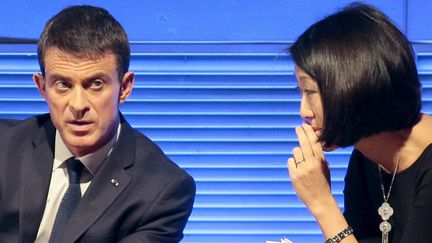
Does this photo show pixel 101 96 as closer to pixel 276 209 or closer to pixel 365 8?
pixel 365 8

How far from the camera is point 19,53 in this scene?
3.58m

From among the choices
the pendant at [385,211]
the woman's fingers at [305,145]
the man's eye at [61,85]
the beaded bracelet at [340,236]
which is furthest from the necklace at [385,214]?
the man's eye at [61,85]

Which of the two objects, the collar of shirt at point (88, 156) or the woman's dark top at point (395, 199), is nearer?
the woman's dark top at point (395, 199)

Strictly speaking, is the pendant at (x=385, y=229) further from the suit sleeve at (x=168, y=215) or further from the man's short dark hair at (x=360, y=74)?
the suit sleeve at (x=168, y=215)

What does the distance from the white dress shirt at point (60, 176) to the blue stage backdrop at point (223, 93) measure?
867mm

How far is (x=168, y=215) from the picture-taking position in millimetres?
2637

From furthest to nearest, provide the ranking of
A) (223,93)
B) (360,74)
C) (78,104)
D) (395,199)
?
(223,93)
(395,199)
(78,104)
(360,74)

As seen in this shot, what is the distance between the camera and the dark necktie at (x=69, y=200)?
2.56 metres

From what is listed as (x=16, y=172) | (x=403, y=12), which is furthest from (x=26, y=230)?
(x=403, y=12)

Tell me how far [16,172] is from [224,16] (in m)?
1.19

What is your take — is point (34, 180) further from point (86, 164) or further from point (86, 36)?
point (86, 36)

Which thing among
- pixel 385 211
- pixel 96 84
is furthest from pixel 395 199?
pixel 96 84

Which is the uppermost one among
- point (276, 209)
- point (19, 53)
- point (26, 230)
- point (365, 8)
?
point (365, 8)

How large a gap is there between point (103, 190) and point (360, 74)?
830mm
